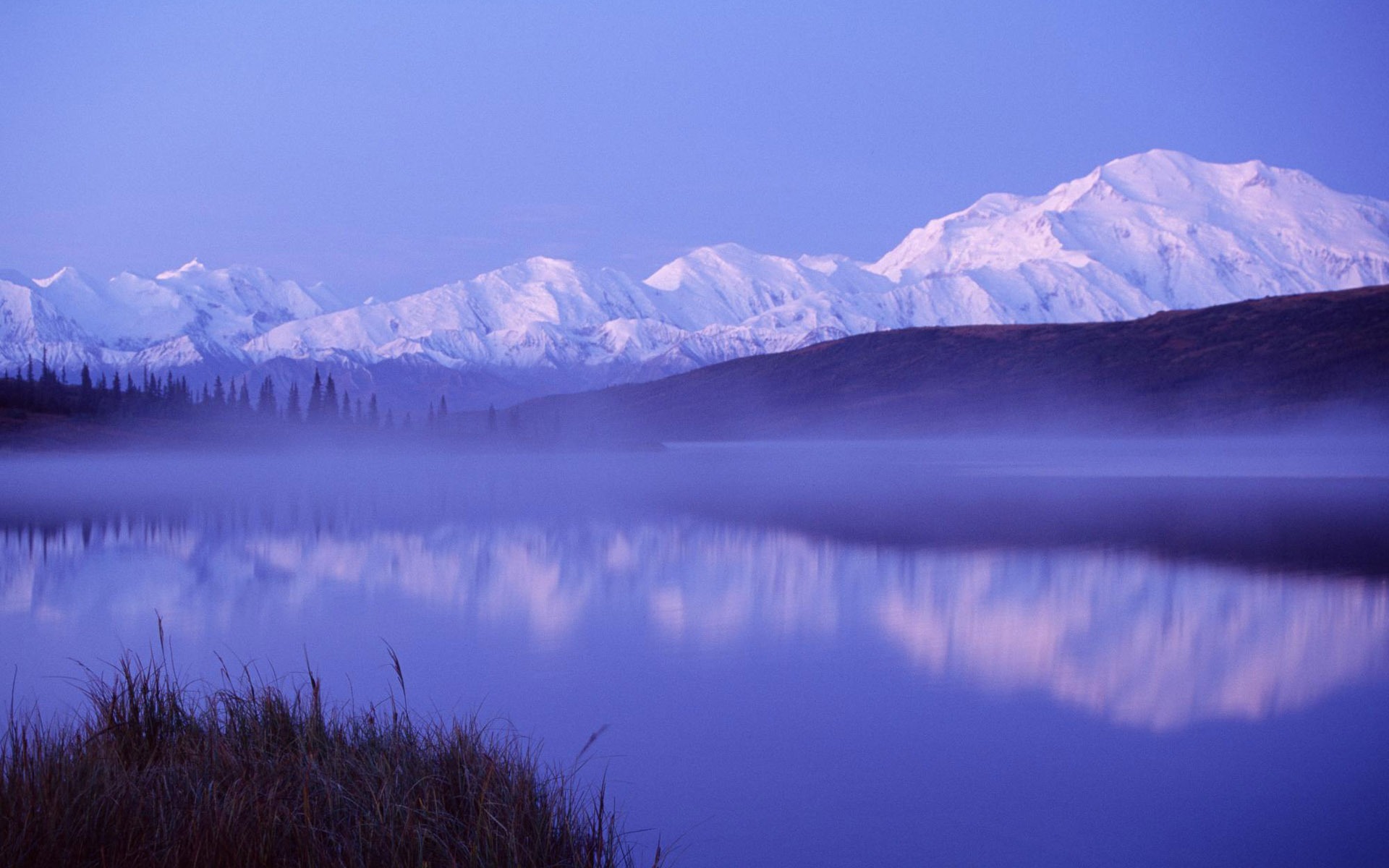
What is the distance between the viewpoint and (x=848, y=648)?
12148 mm

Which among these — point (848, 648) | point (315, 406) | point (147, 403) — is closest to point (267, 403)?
point (315, 406)

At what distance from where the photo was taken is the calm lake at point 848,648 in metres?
7.25

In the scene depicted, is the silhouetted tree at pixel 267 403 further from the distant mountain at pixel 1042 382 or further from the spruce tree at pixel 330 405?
the distant mountain at pixel 1042 382

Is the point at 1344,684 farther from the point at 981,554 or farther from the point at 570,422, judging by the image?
the point at 570,422

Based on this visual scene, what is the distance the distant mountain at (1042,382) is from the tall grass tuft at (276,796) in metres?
93.2

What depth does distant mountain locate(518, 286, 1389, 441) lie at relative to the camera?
98.1 m

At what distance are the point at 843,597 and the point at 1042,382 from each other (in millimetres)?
112477

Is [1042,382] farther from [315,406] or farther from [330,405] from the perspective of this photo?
[315,406]

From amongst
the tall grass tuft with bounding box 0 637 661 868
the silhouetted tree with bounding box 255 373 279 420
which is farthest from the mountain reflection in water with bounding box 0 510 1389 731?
the silhouetted tree with bounding box 255 373 279 420

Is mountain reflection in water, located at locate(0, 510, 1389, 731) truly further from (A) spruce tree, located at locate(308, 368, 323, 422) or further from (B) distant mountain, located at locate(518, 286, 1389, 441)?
(A) spruce tree, located at locate(308, 368, 323, 422)

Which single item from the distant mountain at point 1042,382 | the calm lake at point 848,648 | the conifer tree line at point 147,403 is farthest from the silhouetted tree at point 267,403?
the calm lake at point 848,648

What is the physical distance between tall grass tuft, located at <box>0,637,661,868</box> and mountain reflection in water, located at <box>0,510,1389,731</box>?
211 inches

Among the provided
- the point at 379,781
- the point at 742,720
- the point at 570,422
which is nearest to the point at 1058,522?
the point at 742,720

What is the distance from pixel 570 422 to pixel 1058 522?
435 ft
